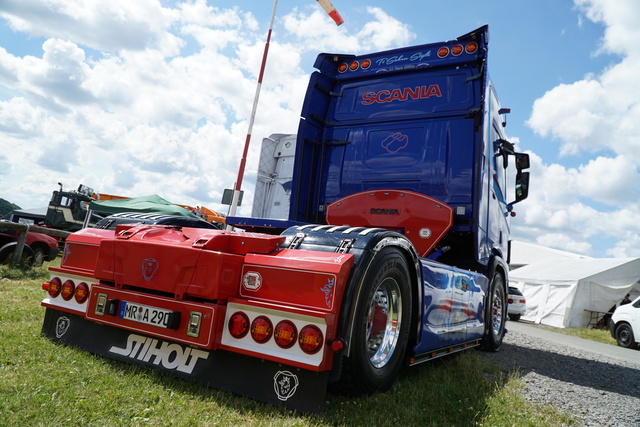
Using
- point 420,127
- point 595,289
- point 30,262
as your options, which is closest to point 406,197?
point 420,127

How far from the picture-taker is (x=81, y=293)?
10.7ft

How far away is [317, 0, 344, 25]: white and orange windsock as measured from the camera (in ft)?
39.7

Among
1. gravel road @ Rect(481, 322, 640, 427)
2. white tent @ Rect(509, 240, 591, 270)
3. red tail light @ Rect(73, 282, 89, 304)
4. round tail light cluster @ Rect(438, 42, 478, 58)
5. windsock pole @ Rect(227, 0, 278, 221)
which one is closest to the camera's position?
red tail light @ Rect(73, 282, 89, 304)

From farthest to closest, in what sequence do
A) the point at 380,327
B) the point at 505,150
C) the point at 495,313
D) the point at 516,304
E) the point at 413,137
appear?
the point at 516,304, the point at 495,313, the point at 505,150, the point at 413,137, the point at 380,327

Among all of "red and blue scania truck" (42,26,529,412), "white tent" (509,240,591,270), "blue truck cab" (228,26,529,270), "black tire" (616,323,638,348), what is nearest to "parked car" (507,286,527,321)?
"black tire" (616,323,638,348)

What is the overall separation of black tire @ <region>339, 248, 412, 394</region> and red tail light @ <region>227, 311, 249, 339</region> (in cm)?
61

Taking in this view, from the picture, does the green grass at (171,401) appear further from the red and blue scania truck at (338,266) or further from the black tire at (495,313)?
the black tire at (495,313)

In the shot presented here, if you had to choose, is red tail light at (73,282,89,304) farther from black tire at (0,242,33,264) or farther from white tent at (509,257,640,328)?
white tent at (509,257,640,328)


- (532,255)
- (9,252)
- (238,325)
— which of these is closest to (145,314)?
(238,325)

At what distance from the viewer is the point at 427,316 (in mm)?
3367

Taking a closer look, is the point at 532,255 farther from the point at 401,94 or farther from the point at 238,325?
the point at 238,325

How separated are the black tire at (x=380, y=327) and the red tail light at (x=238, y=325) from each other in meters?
0.61

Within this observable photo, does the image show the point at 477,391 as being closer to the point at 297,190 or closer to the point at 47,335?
the point at 297,190

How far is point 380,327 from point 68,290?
230 centimetres
